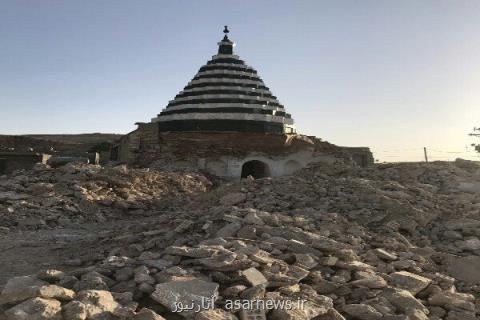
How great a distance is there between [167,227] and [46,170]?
7170mm

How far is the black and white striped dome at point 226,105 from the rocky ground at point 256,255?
9.59m

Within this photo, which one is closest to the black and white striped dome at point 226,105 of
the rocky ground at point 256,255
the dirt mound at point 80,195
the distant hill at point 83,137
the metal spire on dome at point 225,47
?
the metal spire on dome at point 225,47

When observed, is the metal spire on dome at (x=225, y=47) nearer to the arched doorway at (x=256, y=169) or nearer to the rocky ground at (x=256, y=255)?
the arched doorway at (x=256, y=169)

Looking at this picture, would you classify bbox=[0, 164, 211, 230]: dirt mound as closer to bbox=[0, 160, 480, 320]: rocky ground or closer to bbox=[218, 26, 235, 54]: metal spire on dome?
bbox=[0, 160, 480, 320]: rocky ground

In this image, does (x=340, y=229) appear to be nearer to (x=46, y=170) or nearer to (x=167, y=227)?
(x=167, y=227)

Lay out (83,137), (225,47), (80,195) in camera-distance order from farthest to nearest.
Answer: (83,137), (225,47), (80,195)

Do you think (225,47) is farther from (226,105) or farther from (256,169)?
(256,169)

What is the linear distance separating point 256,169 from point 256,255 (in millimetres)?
15586

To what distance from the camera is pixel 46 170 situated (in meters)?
12.2

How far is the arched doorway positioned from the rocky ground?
9.26 m

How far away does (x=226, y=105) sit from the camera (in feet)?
65.4

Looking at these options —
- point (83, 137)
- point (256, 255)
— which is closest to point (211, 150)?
point (256, 255)

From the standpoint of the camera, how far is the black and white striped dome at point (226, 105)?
1970cm

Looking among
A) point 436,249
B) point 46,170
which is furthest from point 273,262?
point 46,170
